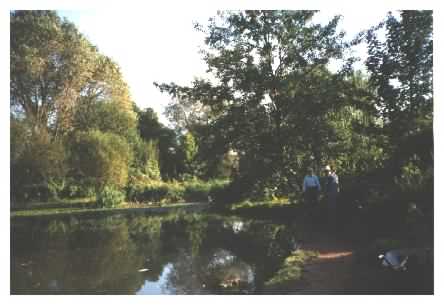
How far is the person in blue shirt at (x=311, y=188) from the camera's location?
11242 millimetres

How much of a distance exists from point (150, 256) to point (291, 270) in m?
4.01

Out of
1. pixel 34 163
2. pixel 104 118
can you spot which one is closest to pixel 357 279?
pixel 34 163

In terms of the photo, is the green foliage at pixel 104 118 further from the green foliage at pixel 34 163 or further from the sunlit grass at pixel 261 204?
the sunlit grass at pixel 261 204

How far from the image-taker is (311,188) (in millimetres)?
11281

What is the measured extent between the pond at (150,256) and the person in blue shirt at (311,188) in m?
1.06

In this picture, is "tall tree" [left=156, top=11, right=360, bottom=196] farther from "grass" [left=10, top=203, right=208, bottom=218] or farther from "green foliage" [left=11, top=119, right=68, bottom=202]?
"grass" [left=10, top=203, right=208, bottom=218]

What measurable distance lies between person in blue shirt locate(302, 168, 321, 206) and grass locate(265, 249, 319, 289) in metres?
2.89

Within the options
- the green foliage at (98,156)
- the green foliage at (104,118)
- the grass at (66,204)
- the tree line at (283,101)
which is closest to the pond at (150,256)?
the tree line at (283,101)

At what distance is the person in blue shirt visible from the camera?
36.9 ft

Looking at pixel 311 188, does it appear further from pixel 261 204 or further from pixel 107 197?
pixel 107 197

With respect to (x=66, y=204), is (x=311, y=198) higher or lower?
higher

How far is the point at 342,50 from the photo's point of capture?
43.4ft

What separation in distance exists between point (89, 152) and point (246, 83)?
439 inches

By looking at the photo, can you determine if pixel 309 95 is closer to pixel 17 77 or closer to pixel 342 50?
pixel 342 50
